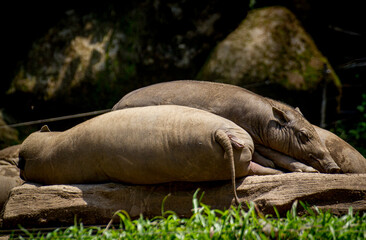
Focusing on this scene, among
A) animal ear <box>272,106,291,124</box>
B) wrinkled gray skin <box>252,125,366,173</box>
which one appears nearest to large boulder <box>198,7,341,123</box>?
wrinkled gray skin <box>252,125,366,173</box>

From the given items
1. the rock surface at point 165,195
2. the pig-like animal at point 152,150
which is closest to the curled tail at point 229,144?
the pig-like animal at point 152,150

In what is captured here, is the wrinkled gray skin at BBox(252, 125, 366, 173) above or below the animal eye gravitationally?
below

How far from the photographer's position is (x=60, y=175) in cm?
404

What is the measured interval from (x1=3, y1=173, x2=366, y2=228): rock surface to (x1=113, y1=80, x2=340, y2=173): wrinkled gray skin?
0.34 m

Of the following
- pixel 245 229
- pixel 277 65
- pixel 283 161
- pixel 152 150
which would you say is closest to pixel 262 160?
pixel 283 161

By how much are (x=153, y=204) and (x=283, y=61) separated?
11.0ft

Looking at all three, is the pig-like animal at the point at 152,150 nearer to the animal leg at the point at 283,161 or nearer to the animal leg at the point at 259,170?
the animal leg at the point at 259,170

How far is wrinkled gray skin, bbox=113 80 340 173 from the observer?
399 centimetres

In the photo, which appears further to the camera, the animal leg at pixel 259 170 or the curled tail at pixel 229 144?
the animal leg at pixel 259 170

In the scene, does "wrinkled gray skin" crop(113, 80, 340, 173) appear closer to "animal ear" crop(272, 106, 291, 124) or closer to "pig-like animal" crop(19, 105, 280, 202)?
"animal ear" crop(272, 106, 291, 124)

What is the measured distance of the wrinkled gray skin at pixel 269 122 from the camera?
399 centimetres

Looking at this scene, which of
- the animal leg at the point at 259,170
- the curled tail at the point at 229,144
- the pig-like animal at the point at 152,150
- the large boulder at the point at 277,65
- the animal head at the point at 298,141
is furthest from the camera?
the large boulder at the point at 277,65

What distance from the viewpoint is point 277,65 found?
6.25m

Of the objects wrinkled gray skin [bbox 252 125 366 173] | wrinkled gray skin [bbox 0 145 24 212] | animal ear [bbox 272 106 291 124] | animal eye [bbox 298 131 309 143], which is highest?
animal ear [bbox 272 106 291 124]
